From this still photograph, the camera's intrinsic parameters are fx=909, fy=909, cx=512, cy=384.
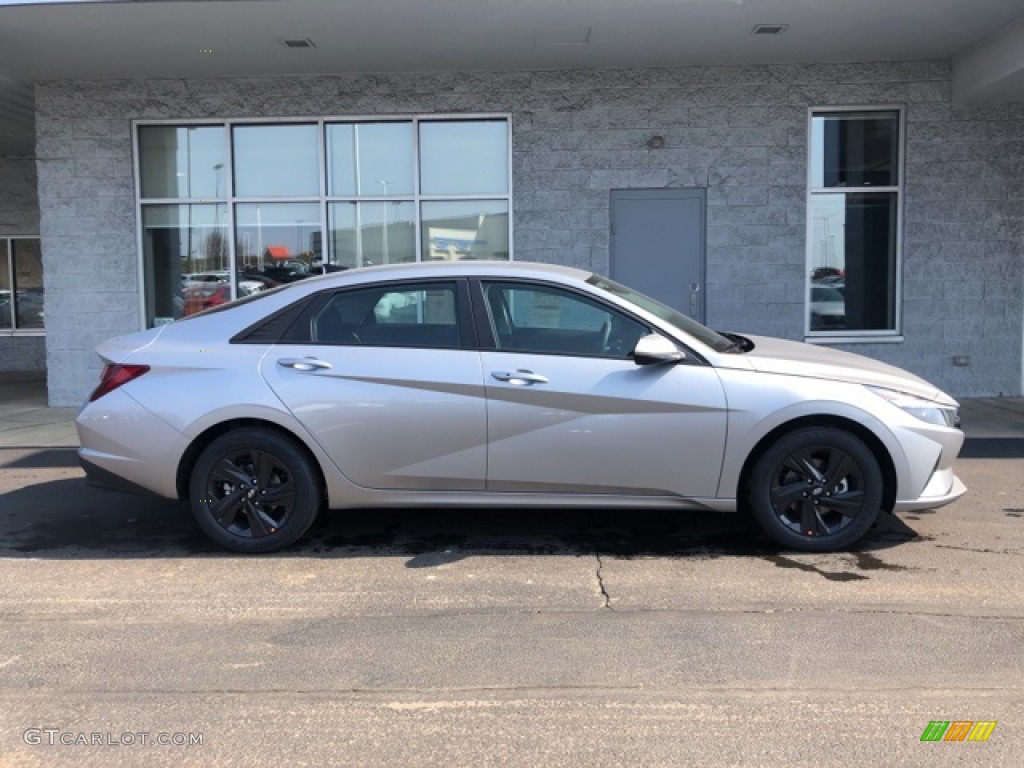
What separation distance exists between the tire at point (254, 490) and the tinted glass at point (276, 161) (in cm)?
635

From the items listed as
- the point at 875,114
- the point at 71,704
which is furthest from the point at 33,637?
the point at 875,114

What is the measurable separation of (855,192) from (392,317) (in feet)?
24.4

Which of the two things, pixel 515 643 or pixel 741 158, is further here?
pixel 741 158

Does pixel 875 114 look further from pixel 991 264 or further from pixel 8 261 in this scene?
A: pixel 8 261

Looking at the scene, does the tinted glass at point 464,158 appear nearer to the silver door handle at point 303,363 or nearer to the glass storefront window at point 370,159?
the glass storefront window at point 370,159

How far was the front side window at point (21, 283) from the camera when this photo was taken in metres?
16.7

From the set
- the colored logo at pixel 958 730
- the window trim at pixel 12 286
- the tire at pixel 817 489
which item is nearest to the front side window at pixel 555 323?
the tire at pixel 817 489

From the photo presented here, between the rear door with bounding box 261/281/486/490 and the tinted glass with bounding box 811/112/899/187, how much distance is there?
6999 mm

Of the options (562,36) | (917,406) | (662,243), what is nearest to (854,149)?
(662,243)

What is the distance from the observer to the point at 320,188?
10.9 m

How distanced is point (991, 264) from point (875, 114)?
221 centimetres

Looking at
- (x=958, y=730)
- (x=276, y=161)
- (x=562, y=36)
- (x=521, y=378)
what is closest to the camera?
(x=958, y=730)

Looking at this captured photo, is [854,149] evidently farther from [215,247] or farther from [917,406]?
[215,247]

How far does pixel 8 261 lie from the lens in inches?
660
